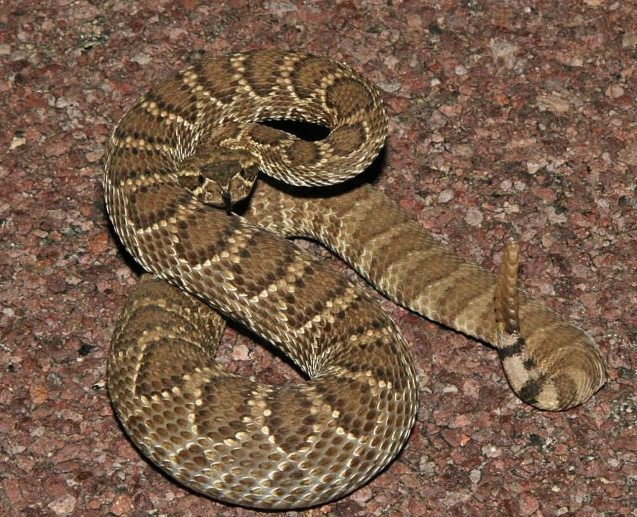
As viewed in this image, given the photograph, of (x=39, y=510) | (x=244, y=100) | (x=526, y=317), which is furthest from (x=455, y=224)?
(x=39, y=510)

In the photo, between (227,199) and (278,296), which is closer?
(278,296)

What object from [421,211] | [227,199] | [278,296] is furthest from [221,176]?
[421,211]

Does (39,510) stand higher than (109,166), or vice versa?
(109,166)

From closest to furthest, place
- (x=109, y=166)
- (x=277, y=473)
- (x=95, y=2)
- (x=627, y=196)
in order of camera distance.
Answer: (x=277, y=473), (x=109, y=166), (x=627, y=196), (x=95, y=2)

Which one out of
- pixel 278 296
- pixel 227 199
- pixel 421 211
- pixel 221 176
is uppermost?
pixel 221 176

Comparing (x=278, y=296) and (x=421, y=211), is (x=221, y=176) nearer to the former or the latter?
(x=278, y=296)

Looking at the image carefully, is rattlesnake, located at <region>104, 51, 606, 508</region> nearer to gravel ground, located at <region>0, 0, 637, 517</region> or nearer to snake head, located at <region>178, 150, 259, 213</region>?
snake head, located at <region>178, 150, 259, 213</region>

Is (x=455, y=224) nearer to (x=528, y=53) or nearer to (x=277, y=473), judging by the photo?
(x=528, y=53)

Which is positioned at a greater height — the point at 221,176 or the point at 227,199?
the point at 221,176
